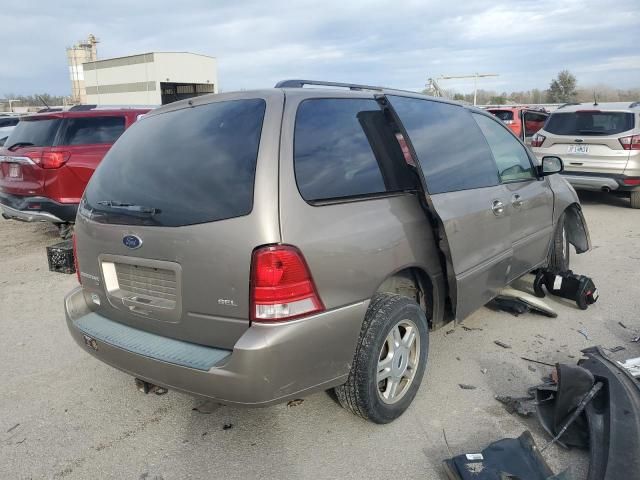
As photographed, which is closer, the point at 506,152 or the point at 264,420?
the point at 264,420

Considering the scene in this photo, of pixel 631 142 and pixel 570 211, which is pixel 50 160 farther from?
pixel 631 142

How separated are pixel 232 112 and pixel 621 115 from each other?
8555 millimetres

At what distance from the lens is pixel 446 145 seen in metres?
3.50

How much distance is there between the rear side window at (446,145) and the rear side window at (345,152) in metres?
0.17

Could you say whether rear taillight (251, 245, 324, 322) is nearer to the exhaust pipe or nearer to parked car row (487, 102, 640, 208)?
the exhaust pipe

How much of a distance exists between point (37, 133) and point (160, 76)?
41.9m

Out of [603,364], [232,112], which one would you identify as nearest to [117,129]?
[232,112]

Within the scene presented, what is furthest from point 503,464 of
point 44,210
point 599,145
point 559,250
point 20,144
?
point 599,145

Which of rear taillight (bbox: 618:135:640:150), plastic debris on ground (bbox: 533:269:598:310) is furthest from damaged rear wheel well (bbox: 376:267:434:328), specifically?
rear taillight (bbox: 618:135:640:150)

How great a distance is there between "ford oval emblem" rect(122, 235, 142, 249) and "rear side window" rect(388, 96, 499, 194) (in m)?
1.65

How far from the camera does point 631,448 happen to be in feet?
7.54

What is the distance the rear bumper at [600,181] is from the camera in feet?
29.2

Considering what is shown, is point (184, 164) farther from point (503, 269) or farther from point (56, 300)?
point (56, 300)

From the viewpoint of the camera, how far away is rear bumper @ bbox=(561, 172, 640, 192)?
29.2 feet
